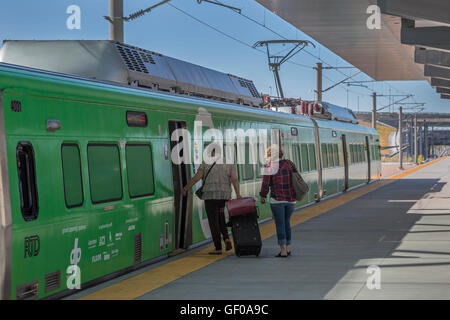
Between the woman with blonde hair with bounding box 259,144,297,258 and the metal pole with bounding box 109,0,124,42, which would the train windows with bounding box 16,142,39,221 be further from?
the metal pole with bounding box 109,0,124,42

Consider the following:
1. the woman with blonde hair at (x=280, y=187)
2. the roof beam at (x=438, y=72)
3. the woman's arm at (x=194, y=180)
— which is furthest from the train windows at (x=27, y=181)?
the roof beam at (x=438, y=72)

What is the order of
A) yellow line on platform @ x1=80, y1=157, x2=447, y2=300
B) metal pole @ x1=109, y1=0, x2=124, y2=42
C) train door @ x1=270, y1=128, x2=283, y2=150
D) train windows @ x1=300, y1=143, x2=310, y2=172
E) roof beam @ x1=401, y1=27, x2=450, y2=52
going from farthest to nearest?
train windows @ x1=300, y1=143, x2=310, y2=172 < roof beam @ x1=401, y1=27, x2=450, y2=52 < train door @ x1=270, y1=128, x2=283, y2=150 < metal pole @ x1=109, y1=0, x2=124, y2=42 < yellow line on platform @ x1=80, y1=157, x2=447, y2=300

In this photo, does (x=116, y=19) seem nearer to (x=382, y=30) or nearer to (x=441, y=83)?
(x=382, y=30)

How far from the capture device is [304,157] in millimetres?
23688

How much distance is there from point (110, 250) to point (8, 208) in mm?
2607

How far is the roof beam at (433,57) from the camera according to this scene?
80.9ft

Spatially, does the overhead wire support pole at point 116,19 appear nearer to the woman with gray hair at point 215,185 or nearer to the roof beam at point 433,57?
the woman with gray hair at point 215,185

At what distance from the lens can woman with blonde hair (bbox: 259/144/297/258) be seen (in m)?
→ 12.4

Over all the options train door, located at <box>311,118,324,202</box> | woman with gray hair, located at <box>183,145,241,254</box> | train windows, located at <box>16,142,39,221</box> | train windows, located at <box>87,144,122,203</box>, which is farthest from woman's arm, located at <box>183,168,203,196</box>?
train door, located at <box>311,118,324,202</box>

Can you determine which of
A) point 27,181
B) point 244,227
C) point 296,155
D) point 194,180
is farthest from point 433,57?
point 27,181

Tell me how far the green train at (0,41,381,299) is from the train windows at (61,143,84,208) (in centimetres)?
1

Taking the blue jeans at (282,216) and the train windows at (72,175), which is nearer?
the train windows at (72,175)

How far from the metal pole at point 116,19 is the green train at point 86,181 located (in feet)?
7.33
